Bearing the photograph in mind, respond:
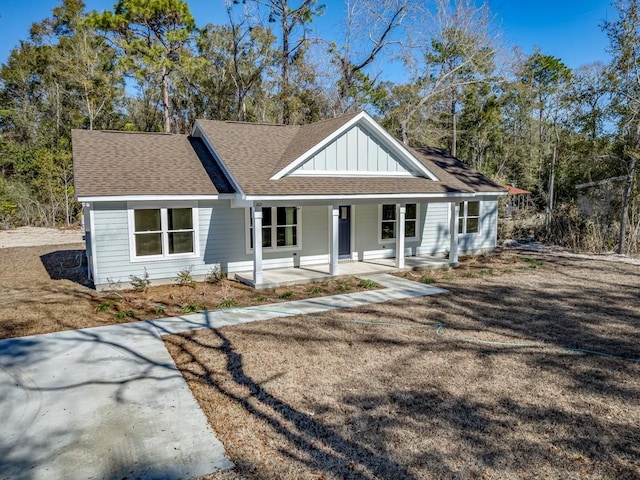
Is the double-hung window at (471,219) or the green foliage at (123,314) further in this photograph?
the double-hung window at (471,219)

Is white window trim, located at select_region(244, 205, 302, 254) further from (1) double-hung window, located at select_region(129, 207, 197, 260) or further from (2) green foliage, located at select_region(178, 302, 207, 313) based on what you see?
(2) green foliage, located at select_region(178, 302, 207, 313)

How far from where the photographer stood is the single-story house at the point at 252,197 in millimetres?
10164

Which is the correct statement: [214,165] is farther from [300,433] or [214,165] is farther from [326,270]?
[300,433]

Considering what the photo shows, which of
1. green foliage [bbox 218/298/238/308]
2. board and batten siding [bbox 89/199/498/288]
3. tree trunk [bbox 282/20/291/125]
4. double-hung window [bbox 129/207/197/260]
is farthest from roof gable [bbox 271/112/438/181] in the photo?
tree trunk [bbox 282/20/291/125]

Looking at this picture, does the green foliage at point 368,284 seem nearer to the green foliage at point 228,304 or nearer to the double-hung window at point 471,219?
the green foliage at point 228,304

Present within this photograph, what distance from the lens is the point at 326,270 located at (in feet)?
39.9

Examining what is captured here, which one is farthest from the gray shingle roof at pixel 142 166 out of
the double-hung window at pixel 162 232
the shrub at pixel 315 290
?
the shrub at pixel 315 290

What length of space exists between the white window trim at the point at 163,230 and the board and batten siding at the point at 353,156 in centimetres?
297

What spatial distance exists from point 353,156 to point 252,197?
3.85m

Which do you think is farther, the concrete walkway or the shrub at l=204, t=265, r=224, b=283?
the shrub at l=204, t=265, r=224, b=283

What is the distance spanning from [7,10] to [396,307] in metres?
34.9

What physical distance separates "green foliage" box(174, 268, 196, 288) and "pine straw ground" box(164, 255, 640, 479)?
3608mm

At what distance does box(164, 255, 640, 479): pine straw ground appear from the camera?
384 centimetres

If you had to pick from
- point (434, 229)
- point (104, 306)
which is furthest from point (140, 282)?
point (434, 229)
